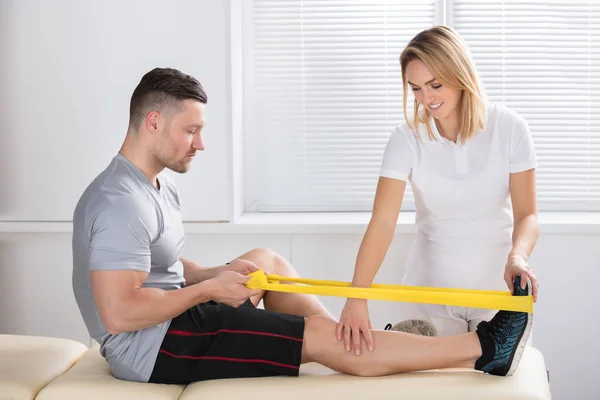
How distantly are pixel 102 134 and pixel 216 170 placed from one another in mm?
465

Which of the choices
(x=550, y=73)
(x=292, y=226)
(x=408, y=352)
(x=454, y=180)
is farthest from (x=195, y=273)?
(x=550, y=73)

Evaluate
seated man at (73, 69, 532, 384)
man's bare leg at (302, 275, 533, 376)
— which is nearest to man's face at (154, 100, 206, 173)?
seated man at (73, 69, 532, 384)

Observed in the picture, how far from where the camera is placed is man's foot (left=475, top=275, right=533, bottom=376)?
2.14 metres

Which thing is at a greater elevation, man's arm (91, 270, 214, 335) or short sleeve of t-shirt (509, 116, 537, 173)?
short sleeve of t-shirt (509, 116, 537, 173)

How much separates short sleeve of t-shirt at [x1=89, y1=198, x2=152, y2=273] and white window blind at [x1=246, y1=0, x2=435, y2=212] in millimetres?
1454

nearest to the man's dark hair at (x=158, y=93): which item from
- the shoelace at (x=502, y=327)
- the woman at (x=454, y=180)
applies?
the woman at (x=454, y=180)

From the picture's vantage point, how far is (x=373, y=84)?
11.4 ft

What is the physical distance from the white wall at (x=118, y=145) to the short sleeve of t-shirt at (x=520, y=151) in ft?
2.38

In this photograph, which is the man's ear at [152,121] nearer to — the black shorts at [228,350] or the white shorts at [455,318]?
the black shorts at [228,350]

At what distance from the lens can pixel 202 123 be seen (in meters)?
2.37

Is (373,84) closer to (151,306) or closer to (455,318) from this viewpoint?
(455,318)

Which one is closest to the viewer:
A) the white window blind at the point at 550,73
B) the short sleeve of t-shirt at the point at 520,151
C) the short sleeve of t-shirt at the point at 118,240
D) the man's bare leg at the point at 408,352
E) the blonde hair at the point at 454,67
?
the short sleeve of t-shirt at the point at 118,240

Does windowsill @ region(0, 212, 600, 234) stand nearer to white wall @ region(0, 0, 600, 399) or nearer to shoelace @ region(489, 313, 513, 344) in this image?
white wall @ region(0, 0, 600, 399)

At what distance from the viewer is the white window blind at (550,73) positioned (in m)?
3.41
